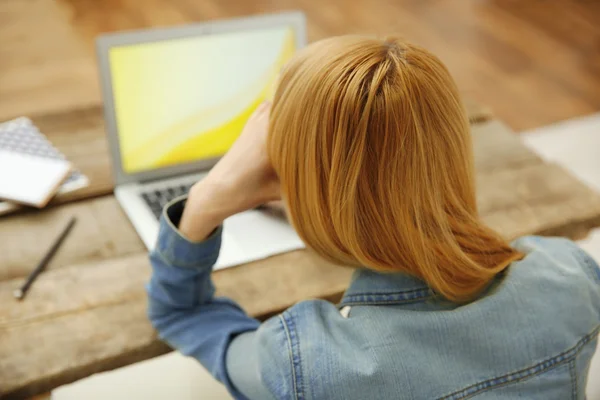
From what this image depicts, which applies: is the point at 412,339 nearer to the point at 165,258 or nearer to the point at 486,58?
the point at 165,258

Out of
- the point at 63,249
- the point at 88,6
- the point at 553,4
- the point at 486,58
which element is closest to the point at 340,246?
the point at 63,249

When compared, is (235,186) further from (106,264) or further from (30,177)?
(30,177)

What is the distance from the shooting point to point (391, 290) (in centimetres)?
77

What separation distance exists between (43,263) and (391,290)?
1.87 feet

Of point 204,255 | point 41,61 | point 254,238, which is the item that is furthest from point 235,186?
point 41,61

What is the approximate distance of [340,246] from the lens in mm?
748

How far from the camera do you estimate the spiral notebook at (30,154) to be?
1.16 metres

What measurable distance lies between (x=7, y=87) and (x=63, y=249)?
1.93 meters

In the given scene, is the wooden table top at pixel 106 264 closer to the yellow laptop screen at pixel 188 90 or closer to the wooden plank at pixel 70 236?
the wooden plank at pixel 70 236

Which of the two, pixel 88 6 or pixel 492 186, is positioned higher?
pixel 492 186

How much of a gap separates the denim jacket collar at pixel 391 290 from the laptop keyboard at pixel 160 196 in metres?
0.50

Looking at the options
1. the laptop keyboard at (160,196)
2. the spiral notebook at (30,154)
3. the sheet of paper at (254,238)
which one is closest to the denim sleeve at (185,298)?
the sheet of paper at (254,238)

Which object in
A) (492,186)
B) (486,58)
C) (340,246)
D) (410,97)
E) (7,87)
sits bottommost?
(7,87)

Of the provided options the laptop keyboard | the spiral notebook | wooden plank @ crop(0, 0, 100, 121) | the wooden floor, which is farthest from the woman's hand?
the wooden floor
